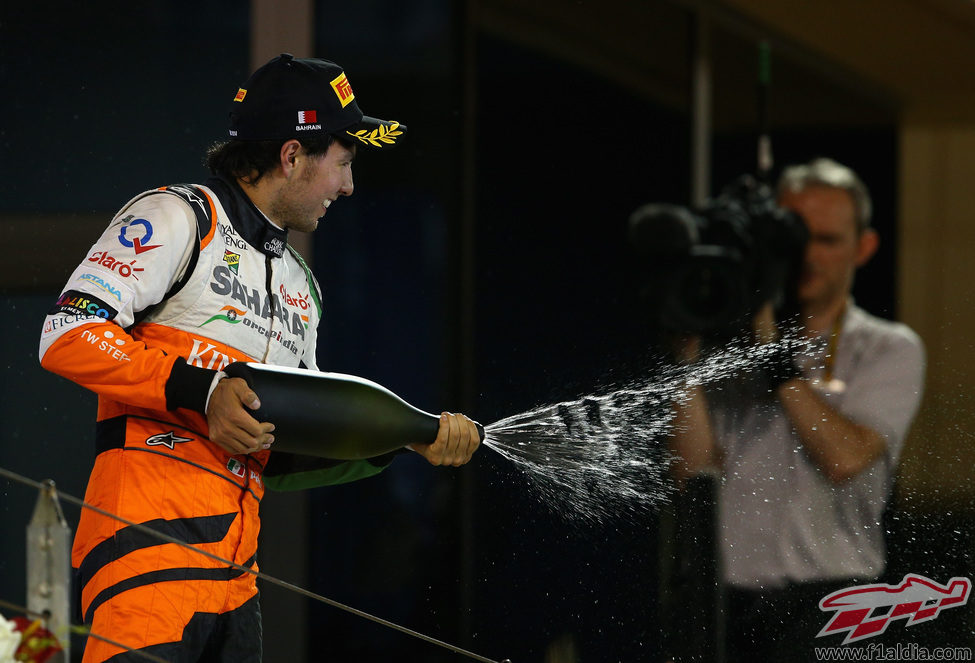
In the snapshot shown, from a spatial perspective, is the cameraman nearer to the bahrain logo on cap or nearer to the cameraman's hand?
the cameraman's hand

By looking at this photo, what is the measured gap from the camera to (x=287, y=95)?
1.80m

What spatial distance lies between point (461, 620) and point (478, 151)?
58.8 inches

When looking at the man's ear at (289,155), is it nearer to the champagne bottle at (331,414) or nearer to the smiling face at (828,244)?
the champagne bottle at (331,414)

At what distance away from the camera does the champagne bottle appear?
5.28 feet

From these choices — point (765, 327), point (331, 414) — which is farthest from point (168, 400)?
point (765, 327)

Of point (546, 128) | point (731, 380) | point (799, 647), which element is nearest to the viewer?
point (799, 647)

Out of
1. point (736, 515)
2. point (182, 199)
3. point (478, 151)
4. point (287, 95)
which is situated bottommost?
point (736, 515)

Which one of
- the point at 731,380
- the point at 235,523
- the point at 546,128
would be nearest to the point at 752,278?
the point at 731,380

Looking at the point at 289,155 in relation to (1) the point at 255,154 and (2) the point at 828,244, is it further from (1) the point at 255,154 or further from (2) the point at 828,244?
(2) the point at 828,244

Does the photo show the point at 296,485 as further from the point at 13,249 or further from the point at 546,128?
the point at 546,128

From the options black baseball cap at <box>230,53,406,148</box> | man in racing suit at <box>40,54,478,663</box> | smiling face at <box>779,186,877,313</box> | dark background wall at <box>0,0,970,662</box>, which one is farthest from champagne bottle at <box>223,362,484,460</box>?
smiling face at <box>779,186,877,313</box>

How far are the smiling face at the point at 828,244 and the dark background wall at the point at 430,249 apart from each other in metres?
0.62

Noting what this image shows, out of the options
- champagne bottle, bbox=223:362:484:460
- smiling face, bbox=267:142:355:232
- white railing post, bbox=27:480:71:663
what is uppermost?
smiling face, bbox=267:142:355:232

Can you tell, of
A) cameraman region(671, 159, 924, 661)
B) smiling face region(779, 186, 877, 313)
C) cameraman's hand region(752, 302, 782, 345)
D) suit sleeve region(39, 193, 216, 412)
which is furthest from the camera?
cameraman's hand region(752, 302, 782, 345)
